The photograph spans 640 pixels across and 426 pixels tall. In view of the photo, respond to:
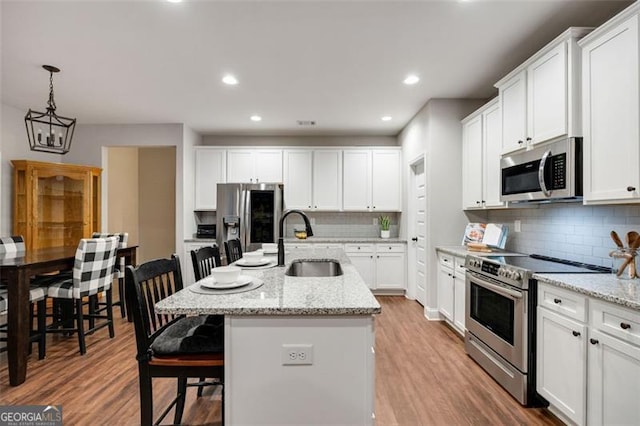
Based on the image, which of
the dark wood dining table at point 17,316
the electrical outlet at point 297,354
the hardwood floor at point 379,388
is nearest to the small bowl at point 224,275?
the electrical outlet at point 297,354

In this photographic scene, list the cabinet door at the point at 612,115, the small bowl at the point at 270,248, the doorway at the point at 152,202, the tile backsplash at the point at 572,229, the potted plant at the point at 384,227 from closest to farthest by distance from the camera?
1. the cabinet door at the point at 612,115
2. the tile backsplash at the point at 572,229
3. the small bowl at the point at 270,248
4. the potted plant at the point at 384,227
5. the doorway at the point at 152,202

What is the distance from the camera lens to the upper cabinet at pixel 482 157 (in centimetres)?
312

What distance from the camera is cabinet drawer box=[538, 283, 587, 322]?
1.74m

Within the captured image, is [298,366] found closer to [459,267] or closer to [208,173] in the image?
[459,267]

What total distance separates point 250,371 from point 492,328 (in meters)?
2.02

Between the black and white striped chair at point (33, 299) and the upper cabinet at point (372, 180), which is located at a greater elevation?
the upper cabinet at point (372, 180)

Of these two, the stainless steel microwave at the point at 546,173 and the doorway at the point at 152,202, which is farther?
the doorway at the point at 152,202

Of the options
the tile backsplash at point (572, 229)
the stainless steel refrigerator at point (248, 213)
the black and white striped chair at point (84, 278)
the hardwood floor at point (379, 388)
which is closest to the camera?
the hardwood floor at point (379, 388)

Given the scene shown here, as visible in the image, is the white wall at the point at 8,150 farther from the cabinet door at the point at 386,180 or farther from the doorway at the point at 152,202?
the cabinet door at the point at 386,180

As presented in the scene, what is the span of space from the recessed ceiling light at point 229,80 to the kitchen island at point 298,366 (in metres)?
2.68

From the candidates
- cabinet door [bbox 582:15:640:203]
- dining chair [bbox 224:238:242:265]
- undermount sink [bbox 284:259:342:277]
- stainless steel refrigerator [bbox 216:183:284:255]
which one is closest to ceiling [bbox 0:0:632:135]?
cabinet door [bbox 582:15:640:203]

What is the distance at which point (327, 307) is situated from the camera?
130 cm

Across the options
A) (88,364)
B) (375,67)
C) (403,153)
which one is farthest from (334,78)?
(88,364)

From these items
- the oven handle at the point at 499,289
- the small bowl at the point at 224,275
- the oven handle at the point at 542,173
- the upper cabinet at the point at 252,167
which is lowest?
the oven handle at the point at 499,289
